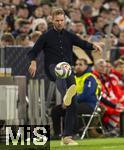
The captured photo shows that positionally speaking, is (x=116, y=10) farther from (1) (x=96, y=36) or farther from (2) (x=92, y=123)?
(2) (x=92, y=123)

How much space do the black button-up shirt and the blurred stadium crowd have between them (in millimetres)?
3629

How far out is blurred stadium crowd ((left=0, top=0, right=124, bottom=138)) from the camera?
759 inches

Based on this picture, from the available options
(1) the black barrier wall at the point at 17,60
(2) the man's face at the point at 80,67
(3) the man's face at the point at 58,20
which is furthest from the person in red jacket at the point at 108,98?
(3) the man's face at the point at 58,20

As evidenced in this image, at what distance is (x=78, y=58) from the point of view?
19.5 meters

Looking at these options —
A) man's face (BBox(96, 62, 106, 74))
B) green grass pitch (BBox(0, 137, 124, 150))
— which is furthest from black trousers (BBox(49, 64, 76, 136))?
man's face (BBox(96, 62, 106, 74))

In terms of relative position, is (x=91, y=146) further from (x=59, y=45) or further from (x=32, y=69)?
(x=59, y=45)

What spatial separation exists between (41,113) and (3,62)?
159cm

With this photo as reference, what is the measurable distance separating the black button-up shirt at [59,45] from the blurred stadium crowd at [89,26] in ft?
11.9

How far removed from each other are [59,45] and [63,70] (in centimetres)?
123

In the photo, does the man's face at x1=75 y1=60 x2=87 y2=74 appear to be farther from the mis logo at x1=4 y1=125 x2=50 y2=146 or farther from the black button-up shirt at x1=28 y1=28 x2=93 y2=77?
the black button-up shirt at x1=28 y1=28 x2=93 y2=77

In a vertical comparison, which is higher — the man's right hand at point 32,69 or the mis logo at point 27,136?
the man's right hand at point 32,69

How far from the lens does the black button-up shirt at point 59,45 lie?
1533cm

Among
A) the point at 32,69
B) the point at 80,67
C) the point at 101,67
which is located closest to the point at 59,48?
the point at 32,69

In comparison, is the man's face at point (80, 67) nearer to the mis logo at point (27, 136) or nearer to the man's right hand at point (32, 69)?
the mis logo at point (27, 136)
